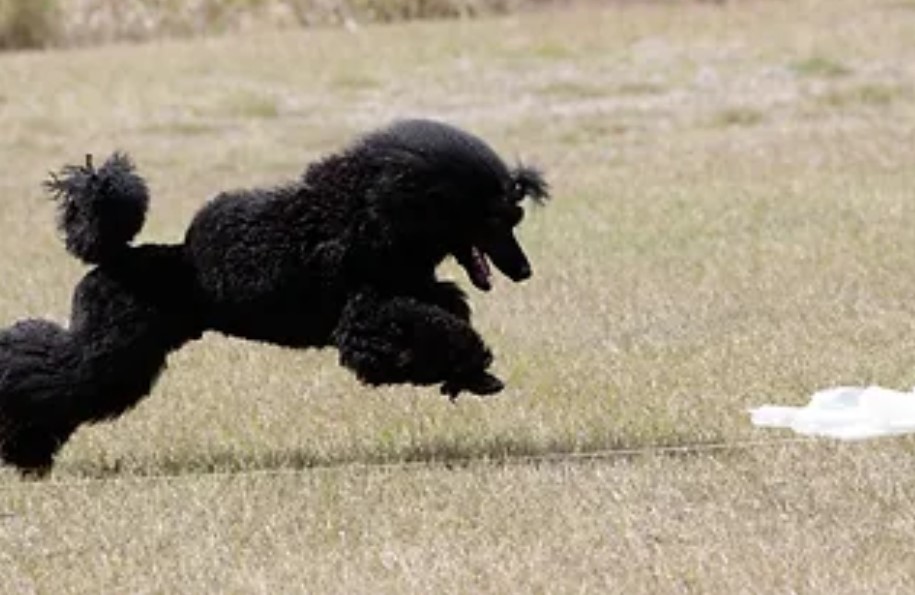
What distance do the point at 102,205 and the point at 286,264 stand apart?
615 millimetres

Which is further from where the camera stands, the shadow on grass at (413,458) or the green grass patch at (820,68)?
the green grass patch at (820,68)

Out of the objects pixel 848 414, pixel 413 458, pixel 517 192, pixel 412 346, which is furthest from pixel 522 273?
pixel 848 414

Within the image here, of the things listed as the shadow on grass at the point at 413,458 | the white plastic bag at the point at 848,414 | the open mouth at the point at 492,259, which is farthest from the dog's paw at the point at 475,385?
the white plastic bag at the point at 848,414

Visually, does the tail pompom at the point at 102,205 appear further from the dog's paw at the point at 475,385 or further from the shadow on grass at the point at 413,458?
the dog's paw at the point at 475,385

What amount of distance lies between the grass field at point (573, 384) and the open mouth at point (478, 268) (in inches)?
22.3

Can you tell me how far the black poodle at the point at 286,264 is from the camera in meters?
7.13

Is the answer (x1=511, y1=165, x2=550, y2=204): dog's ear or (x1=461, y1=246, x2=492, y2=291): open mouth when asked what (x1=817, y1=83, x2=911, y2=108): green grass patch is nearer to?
(x1=511, y1=165, x2=550, y2=204): dog's ear

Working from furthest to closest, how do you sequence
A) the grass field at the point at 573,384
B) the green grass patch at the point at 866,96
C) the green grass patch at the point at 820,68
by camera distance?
the green grass patch at the point at 820,68
the green grass patch at the point at 866,96
the grass field at the point at 573,384

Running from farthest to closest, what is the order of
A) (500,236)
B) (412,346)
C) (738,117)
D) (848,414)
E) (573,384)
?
(738,117) → (573,384) → (848,414) → (500,236) → (412,346)

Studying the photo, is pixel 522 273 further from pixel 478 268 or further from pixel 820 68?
pixel 820 68

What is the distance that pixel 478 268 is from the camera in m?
7.30

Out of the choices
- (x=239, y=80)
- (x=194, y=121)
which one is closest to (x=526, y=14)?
(x=239, y=80)

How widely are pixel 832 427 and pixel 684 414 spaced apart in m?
0.64

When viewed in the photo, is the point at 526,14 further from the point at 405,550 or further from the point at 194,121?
the point at 405,550
